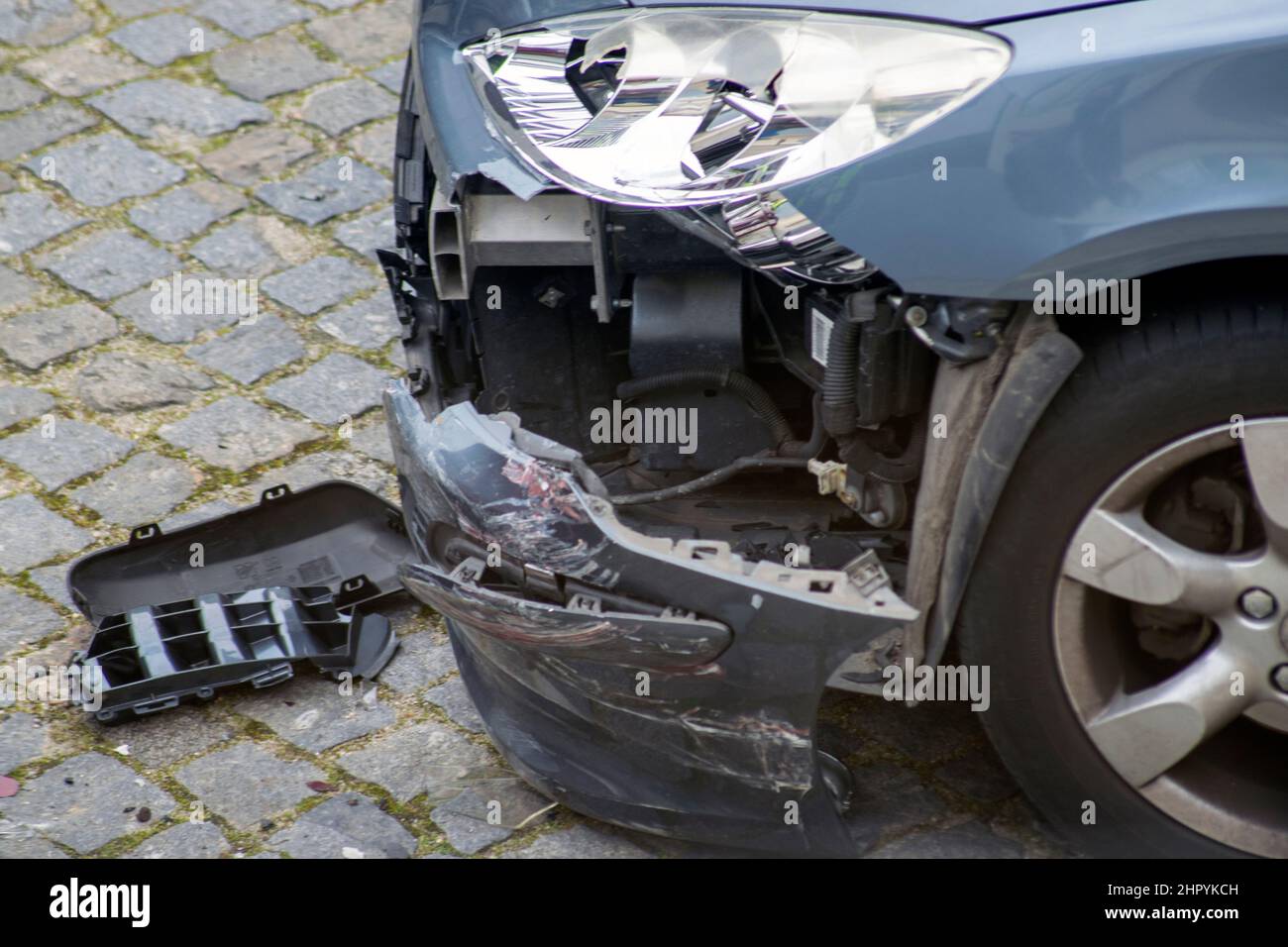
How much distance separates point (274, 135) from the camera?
5105mm

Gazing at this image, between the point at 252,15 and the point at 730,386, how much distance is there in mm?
3679

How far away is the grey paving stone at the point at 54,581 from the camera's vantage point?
3.50 meters

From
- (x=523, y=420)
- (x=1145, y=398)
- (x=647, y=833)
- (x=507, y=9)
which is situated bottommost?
(x=647, y=833)

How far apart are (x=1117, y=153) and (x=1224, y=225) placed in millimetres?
183

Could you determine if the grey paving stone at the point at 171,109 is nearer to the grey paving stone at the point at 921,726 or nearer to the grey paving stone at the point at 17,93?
the grey paving stone at the point at 17,93

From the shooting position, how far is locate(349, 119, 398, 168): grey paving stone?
5.02 m

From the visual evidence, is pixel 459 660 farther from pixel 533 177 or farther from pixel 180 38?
pixel 180 38

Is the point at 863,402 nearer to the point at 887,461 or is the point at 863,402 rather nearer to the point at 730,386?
the point at 887,461

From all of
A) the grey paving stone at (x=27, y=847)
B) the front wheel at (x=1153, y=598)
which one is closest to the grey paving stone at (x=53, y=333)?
the grey paving stone at (x=27, y=847)

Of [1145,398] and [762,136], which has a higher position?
[762,136]

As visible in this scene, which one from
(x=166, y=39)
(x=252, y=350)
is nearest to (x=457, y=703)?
(x=252, y=350)

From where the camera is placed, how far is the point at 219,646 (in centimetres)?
322

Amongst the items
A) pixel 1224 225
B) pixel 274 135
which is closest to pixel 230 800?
pixel 1224 225
